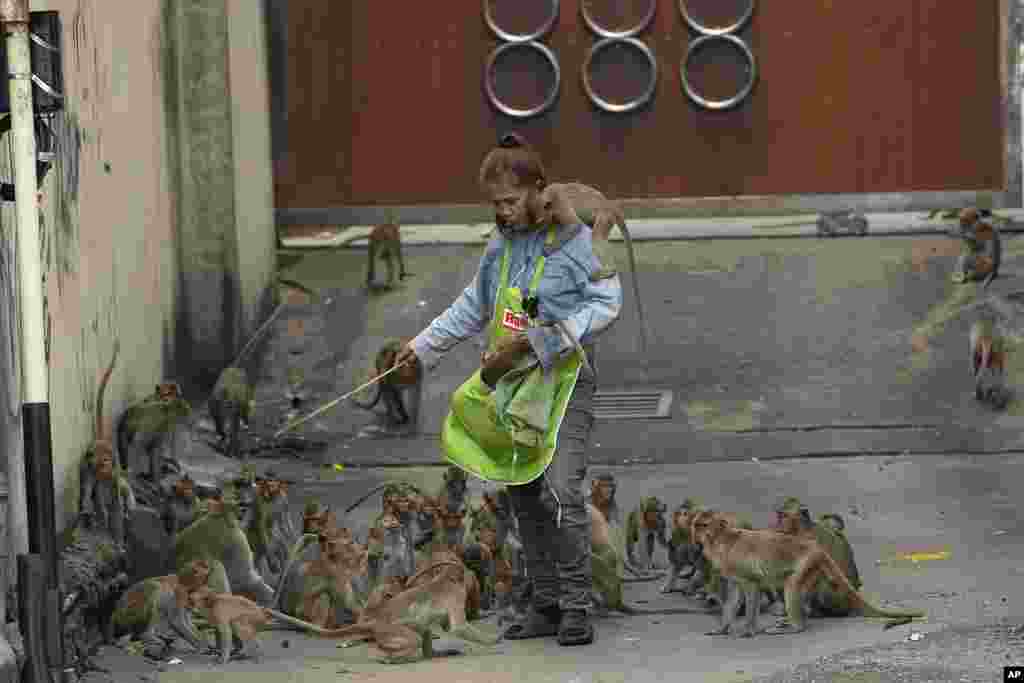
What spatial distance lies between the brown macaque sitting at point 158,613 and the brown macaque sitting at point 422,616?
0.75 metres

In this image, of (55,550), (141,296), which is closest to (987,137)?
(141,296)

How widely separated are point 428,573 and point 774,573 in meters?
1.37

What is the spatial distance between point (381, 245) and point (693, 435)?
10.7ft

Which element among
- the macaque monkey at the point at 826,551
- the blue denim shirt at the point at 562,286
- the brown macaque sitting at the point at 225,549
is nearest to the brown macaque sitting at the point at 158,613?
the brown macaque sitting at the point at 225,549

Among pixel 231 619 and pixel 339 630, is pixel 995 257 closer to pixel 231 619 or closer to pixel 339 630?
pixel 339 630

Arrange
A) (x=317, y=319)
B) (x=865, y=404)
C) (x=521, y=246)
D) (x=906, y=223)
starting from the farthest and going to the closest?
(x=906, y=223) < (x=317, y=319) < (x=865, y=404) < (x=521, y=246)

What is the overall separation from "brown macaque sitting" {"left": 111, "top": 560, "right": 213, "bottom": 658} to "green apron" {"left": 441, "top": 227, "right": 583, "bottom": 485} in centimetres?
118

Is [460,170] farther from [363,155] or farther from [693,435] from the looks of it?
[693,435]

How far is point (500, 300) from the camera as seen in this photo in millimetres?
8977

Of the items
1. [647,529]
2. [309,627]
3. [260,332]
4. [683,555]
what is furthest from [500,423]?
[260,332]

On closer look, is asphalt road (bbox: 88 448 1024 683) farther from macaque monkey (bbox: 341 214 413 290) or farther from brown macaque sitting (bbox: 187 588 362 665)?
macaque monkey (bbox: 341 214 413 290)

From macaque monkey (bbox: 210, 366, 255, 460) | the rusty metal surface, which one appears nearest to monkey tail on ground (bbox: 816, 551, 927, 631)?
macaque monkey (bbox: 210, 366, 255, 460)

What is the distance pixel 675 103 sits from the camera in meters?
17.5

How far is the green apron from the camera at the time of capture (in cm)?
880
